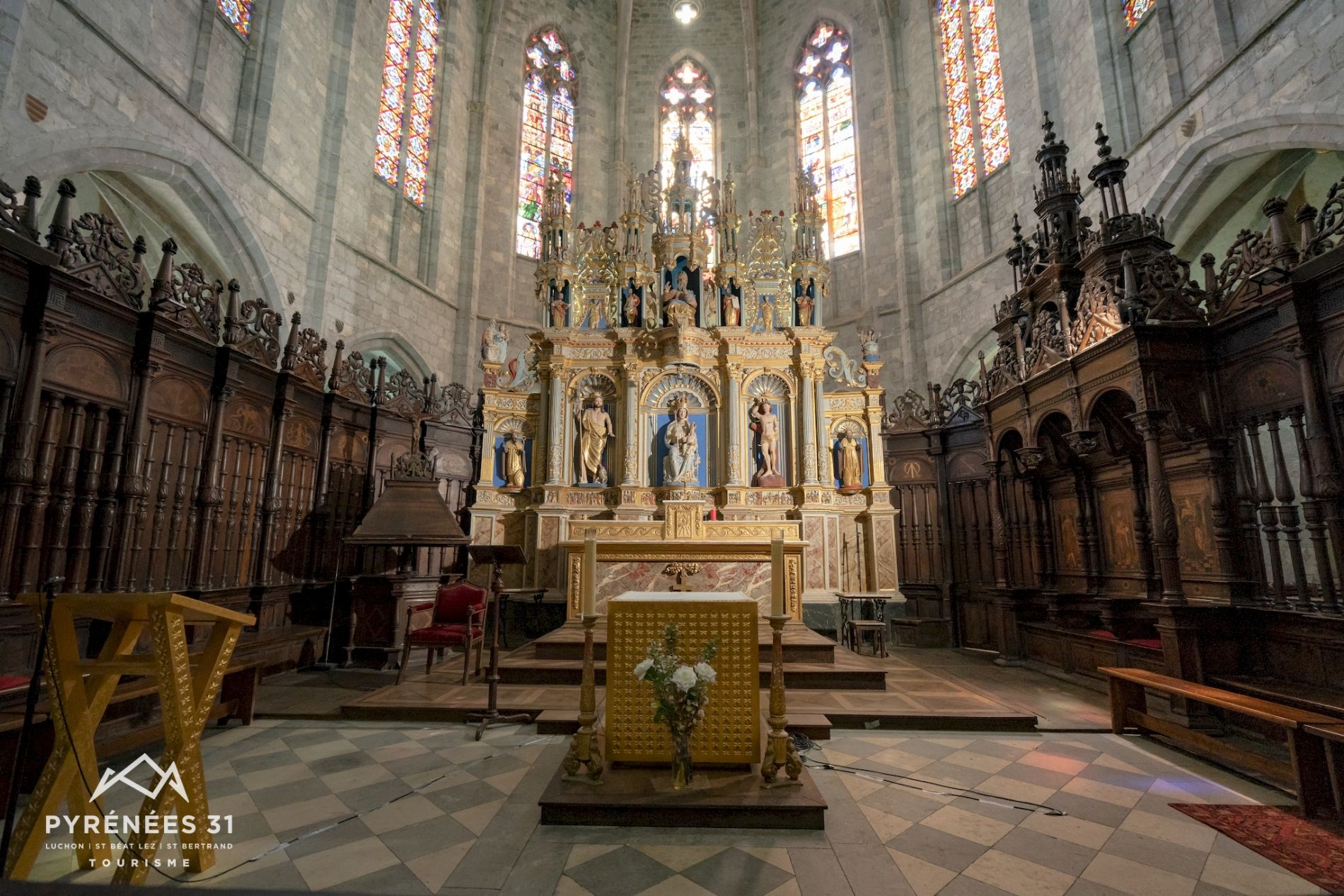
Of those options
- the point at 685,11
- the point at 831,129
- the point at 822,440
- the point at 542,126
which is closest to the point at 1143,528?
the point at 822,440

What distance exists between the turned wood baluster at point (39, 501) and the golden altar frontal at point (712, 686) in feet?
15.6

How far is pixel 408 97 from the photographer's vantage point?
1463 centimetres

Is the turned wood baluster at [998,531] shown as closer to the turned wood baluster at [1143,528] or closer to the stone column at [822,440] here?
the turned wood baluster at [1143,528]

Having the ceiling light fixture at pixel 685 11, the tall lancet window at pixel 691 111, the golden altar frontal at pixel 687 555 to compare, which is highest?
the ceiling light fixture at pixel 685 11

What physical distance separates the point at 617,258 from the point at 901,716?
738 centimetres

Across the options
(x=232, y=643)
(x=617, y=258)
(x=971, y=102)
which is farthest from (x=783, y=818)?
(x=971, y=102)

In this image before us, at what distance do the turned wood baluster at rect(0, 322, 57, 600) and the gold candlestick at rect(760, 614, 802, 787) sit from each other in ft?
18.5

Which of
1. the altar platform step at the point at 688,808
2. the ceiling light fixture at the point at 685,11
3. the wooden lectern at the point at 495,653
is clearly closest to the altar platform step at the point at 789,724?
the wooden lectern at the point at 495,653

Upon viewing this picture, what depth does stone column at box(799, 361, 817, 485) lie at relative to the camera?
8.88 meters

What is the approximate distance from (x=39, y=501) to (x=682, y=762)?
5387 mm

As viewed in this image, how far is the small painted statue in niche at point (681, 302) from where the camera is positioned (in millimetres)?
9109

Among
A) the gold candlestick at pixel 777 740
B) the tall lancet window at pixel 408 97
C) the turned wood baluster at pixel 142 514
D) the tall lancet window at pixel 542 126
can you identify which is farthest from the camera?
the tall lancet window at pixel 542 126

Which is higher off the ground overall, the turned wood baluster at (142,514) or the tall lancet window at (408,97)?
the tall lancet window at (408,97)

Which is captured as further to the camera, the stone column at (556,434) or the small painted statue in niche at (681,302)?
the small painted statue in niche at (681,302)
